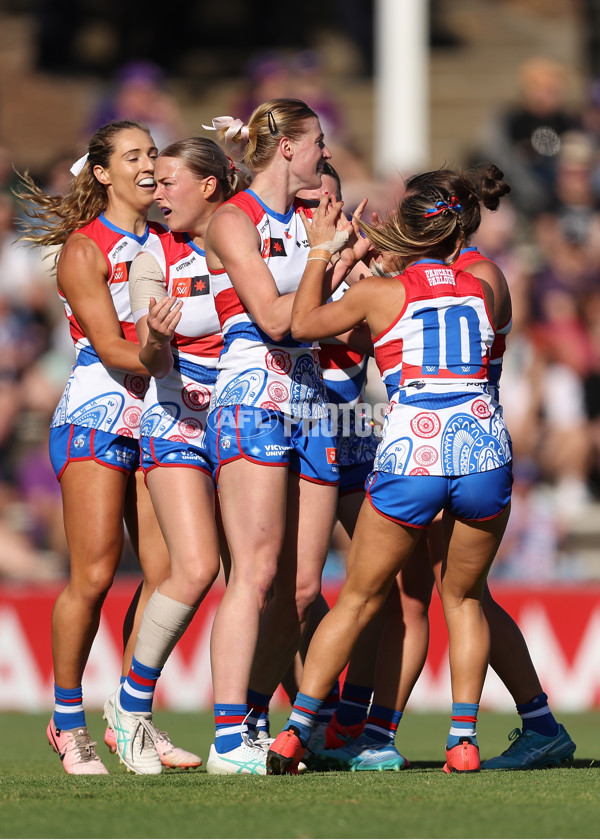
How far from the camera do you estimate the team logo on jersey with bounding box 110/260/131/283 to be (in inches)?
204

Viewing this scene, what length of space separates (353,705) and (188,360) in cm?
155

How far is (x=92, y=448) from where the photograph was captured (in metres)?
5.09

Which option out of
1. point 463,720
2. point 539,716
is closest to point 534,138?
point 539,716

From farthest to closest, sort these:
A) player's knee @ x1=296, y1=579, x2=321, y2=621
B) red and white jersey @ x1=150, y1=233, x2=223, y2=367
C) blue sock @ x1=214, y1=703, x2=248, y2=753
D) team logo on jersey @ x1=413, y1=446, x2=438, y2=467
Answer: red and white jersey @ x1=150, y1=233, x2=223, y2=367, player's knee @ x1=296, y1=579, x2=321, y2=621, blue sock @ x1=214, y1=703, x2=248, y2=753, team logo on jersey @ x1=413, y1=446, x2=438, y2=467

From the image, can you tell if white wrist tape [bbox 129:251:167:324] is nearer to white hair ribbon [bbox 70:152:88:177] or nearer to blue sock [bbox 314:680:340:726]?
white hair ribbon [bbox 70:152:88:177]

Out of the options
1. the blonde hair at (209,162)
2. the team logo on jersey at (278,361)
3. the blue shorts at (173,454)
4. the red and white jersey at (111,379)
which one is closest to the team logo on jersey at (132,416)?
the red and white jersey at (111,379)

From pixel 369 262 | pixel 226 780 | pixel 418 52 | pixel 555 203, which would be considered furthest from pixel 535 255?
pixel 226 780

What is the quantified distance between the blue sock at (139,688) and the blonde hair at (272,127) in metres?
1.91

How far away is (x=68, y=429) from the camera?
5152 mm

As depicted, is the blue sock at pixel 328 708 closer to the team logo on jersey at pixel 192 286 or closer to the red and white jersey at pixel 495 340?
the red and white jersey at pixel 495 340

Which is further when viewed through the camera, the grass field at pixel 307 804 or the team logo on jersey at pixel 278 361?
the team logo on jersey at pixel 278 361

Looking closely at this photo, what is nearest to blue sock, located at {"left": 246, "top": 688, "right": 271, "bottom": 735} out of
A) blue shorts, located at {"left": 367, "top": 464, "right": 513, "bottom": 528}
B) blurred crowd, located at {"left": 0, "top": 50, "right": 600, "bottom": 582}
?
blue shorts, located at {"left": 367, "top": 464, "right": 513, "bottom": 528}

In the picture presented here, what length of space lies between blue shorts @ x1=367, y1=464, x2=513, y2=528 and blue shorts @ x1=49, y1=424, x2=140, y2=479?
1054 millimetres

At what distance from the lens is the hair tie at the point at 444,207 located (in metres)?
4.72
